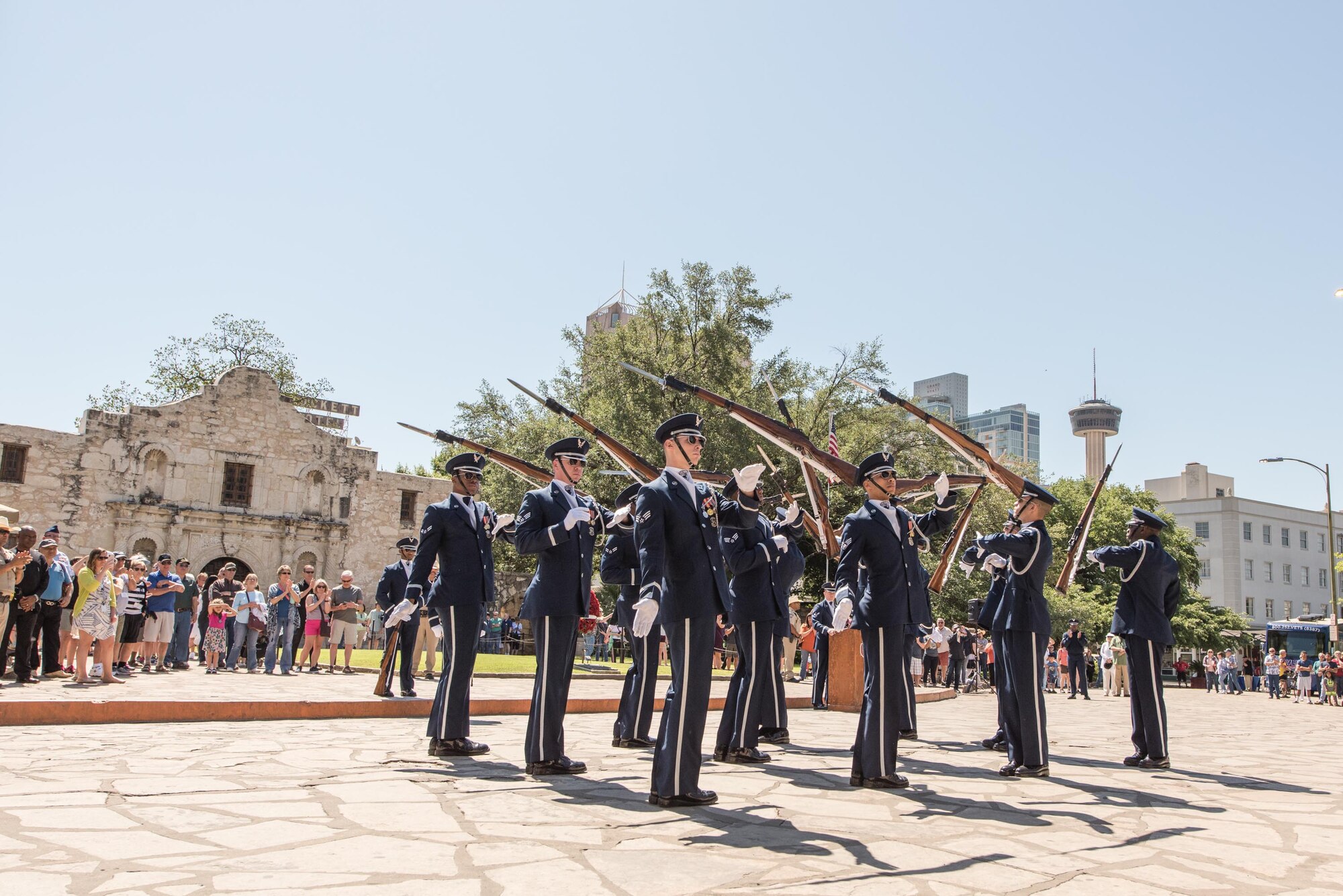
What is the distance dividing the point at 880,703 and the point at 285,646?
1361 cm

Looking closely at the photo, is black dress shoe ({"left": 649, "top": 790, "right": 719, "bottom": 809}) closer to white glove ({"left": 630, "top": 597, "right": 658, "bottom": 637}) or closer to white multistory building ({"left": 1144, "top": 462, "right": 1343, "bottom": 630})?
white glove ({"left": 630, "top": 597, "right": 658, "bottom": 637})

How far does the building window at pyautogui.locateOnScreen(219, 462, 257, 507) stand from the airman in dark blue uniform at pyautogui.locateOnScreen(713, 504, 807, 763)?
103ft

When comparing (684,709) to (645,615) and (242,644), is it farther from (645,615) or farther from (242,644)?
(242,644)

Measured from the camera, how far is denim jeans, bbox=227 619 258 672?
17.5 meters

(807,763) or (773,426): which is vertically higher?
(773,426)

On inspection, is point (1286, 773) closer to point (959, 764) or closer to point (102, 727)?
point (959, 764)

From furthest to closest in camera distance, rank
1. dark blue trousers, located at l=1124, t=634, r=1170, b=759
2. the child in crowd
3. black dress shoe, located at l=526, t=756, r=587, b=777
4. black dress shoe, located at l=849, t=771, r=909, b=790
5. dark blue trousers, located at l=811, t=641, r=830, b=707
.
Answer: the child in crowd → dark blue trousers, located at l=811, t=641, r=830, b=707 → dark blue trousers, located at l=1124, t=634, r=1170, b=759 → black dress shoe, located at l=526, t=756, r=587, b=777 → black dress shoe, located at l=849, t=771, r=909, b=790

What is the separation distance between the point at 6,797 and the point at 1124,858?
5.40 m

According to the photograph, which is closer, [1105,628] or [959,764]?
[959,764]

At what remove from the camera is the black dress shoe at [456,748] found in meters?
7.41

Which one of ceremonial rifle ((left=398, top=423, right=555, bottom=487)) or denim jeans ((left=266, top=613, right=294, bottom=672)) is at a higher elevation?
ceremonial rifle ((left=398, top=423, right=555, bottom=487))

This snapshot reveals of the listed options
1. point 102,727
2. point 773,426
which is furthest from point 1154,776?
point 102,727

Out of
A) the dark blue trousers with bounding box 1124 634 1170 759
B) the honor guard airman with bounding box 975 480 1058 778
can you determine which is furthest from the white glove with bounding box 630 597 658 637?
the dark blue trousers with bounding box 1124 634 1170 759

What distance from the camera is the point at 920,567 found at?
793 cm
